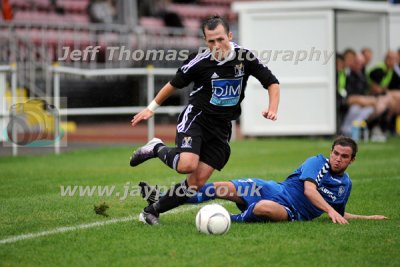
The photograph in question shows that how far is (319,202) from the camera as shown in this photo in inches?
315

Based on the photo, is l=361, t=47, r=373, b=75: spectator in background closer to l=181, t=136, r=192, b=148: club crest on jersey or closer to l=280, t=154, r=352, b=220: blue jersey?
l=280, t=154, r=352, b=220: blue jersey

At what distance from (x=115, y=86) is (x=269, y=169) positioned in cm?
801

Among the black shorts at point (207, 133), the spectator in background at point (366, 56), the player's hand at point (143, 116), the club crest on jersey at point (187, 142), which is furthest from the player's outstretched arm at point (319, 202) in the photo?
the spectator in background at point (366, 56)

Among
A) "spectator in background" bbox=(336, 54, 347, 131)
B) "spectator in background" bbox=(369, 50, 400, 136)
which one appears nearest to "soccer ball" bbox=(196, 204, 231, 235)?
"spectator in background" bbox=(336, 54, 347, 131)

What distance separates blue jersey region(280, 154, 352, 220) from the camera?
816 cm

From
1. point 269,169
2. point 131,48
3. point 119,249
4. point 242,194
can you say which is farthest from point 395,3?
point 119,249

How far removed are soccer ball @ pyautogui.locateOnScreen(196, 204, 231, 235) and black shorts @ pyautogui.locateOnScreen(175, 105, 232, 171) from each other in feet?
2.48

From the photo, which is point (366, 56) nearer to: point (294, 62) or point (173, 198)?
point (294, 62)

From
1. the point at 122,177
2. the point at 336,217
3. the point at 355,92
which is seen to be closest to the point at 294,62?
the point at 355,92

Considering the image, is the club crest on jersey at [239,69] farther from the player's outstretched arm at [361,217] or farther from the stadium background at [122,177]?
the player's outstretched arm at [361,217]

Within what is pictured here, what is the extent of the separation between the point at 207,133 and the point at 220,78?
53 cm

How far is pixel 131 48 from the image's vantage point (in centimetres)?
2114

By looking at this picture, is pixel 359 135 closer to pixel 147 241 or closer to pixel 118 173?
pixel 118 173

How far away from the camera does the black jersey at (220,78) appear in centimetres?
814
